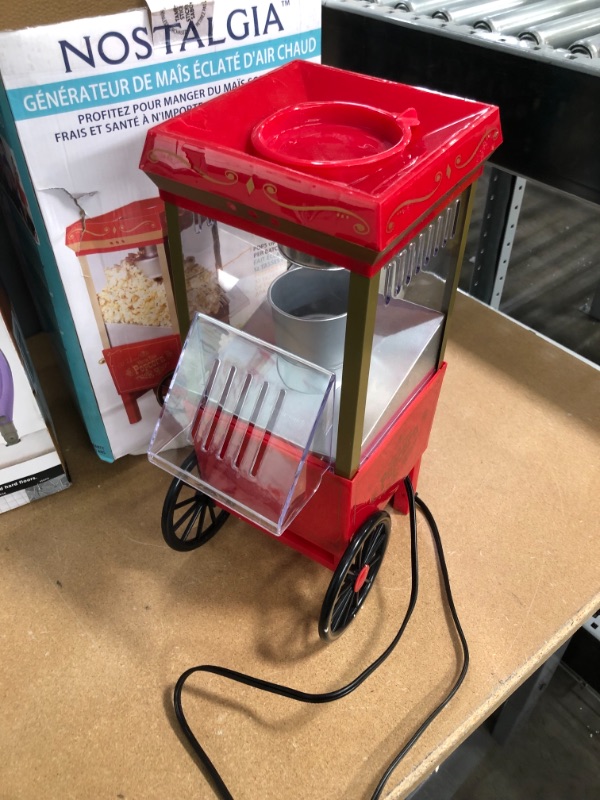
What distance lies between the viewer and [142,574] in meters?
0.63

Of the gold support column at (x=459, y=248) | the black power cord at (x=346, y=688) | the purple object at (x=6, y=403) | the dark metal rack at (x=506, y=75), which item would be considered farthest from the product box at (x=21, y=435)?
the dark metal rack at (x=506, y=75)

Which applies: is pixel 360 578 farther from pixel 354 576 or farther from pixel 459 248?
pixel 459 248

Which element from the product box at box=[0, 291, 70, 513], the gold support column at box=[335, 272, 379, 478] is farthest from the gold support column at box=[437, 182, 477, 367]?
the product box at box=[0, 291, 70, 513]

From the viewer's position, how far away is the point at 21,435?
630 mm

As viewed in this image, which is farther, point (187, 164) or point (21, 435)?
point (21, 435)

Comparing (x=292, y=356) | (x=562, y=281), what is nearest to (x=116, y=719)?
(x=292, y=356)

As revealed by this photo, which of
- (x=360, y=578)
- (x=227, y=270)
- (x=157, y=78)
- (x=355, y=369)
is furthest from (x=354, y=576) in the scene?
(x=157, y=78)

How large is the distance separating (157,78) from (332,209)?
24 cm

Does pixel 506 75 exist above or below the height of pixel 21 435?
above

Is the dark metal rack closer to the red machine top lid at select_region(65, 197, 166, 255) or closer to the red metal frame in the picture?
the red metal frame

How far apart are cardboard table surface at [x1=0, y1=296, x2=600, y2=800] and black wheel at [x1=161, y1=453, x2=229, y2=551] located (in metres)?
0.02

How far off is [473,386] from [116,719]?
1.85 feet

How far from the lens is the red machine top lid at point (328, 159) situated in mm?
382

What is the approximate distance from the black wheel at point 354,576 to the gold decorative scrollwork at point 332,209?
0.91 feet
